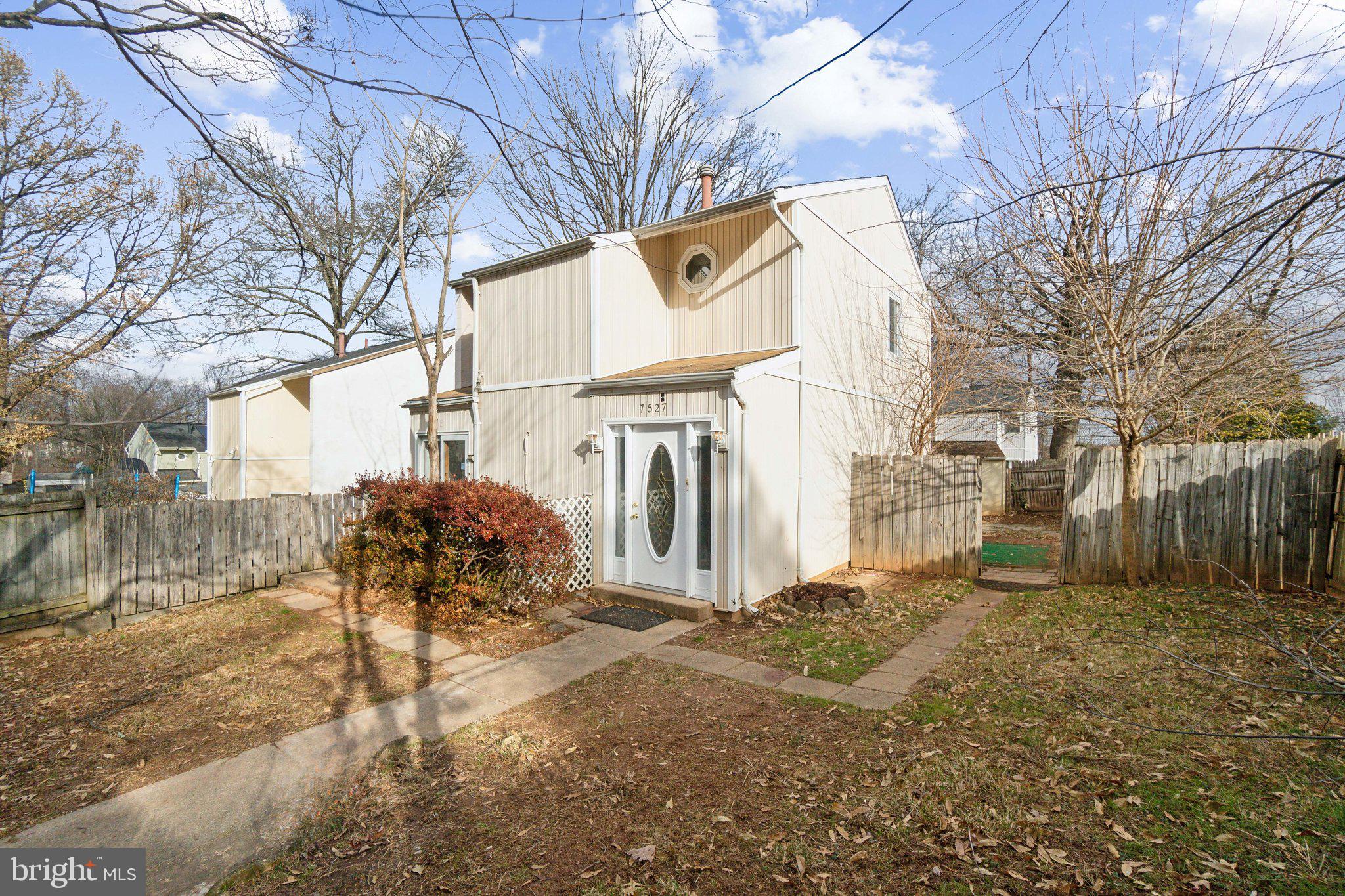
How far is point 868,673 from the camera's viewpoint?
573 centimetres

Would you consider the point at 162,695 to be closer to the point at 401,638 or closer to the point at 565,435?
the point at 401,638

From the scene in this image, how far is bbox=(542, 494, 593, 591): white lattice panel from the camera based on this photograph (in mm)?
8539

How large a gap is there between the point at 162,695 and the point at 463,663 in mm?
2445

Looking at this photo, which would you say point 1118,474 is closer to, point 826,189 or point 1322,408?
point 1322,408

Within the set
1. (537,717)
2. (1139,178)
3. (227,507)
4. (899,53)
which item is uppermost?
(1139,178)

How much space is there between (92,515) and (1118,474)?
12.6 metres

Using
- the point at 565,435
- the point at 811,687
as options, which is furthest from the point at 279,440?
the point at 811,687

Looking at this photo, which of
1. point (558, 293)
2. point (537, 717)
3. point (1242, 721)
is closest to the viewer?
point (1242, 721)

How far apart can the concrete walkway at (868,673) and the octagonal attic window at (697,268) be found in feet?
18.4

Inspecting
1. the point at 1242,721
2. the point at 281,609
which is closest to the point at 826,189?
the point at 1242,721

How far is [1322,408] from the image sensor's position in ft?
23.0

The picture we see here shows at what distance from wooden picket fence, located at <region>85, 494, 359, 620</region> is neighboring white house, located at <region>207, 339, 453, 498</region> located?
570cm

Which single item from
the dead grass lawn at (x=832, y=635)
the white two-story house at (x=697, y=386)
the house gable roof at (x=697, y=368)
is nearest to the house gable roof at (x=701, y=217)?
→ the white two-story house at (x=697, y=386)

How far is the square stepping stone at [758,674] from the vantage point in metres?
5.57
